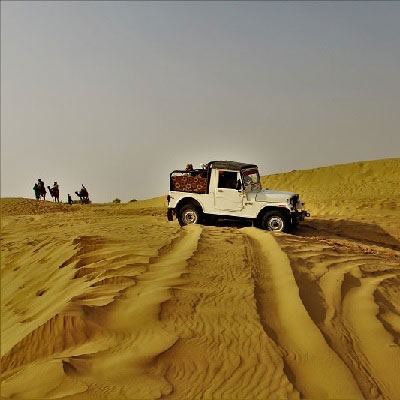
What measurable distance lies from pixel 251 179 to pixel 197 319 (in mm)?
8285

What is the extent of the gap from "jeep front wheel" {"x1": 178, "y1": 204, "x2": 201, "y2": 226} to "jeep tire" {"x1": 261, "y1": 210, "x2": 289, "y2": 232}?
5.80 feet

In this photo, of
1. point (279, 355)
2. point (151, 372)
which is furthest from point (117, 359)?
point (279, 355)

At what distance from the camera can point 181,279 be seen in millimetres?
5684

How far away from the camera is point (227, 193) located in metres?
12.2

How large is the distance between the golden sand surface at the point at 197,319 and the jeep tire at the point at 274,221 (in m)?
2.55

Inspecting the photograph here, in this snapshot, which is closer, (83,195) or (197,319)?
(197,319)

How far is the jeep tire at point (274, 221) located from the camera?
1181cm

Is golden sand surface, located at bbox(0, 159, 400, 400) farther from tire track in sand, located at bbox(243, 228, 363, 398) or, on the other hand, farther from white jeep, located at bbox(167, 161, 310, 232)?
white jeep, located at bbox(167, 161, 310, 232)

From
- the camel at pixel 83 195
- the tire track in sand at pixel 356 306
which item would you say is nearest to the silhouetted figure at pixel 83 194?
the camel at pixel 83 195

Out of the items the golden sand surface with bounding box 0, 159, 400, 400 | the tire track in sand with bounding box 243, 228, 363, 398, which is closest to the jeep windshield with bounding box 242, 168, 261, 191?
the golden sand surface with bounding box 0, 159, 400, 400

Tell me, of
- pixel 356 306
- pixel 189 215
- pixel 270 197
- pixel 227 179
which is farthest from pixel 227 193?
pixel 356 306

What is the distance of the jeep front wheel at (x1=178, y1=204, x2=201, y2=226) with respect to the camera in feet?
40.9

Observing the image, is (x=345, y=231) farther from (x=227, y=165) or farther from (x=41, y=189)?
(x=41, y=189)

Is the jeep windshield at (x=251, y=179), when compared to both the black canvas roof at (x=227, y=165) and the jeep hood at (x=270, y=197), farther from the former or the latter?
the jeep hood at (x=270, y=197)
